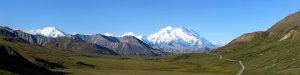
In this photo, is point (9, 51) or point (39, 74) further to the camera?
point (9, 51)

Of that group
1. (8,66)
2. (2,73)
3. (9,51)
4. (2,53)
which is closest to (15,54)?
(9,51)

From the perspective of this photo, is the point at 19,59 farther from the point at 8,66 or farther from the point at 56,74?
the point at 8,66

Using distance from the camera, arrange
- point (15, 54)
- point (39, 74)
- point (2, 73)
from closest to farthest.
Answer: point (2, 73) → point (39, 74) → point (15, 54)

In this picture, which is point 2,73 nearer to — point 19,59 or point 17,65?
point 17,65

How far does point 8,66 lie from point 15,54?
1268 inches

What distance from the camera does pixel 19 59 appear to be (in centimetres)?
16638

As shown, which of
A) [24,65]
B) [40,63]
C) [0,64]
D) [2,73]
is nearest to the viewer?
[2,73]

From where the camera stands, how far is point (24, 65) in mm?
159000

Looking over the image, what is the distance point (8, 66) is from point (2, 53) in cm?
1518

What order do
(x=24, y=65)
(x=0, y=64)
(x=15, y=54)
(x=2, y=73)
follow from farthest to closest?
(x=15, y=54) → (x=24, y=65) → (x=0, y=64) → (x=2, y=73)

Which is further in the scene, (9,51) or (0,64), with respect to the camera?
(9,51)

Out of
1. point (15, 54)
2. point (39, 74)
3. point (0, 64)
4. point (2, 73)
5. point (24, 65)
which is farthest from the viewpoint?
point (15, 54)

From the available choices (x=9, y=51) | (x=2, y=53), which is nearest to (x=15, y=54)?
(x=9, y=51)

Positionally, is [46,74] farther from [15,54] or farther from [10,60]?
[15,54]
